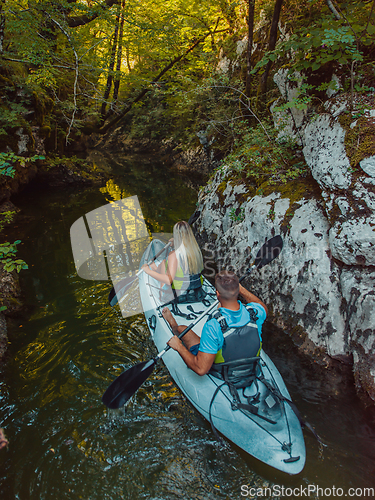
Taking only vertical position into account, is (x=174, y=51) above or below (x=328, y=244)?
above

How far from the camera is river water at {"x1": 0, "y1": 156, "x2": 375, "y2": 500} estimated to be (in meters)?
2.30

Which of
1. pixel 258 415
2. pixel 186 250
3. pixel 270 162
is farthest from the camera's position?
pixel 270 162

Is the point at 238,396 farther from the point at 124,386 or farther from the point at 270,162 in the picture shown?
the point at 270,162

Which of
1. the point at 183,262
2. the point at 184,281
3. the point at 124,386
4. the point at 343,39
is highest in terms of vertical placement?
the point at 343,39

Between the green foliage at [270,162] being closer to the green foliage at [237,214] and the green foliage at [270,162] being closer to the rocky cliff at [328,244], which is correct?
the rocky cliff at [328,244]

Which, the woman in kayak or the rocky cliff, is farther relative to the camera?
the woman in kayak

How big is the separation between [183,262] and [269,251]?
133 centimetres

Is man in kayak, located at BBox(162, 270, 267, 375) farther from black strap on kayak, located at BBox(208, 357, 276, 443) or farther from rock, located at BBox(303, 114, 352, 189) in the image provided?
rock, located at BBox(303, 114, 352, 189)

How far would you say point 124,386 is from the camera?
107 inches

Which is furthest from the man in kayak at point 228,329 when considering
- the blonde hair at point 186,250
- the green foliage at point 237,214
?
the green foliage at point 237,214

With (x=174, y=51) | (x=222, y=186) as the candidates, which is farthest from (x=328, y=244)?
(x=174, y=51)

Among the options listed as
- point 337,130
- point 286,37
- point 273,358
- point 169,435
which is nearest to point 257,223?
point 337,130

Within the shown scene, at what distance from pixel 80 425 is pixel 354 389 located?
9.84ft

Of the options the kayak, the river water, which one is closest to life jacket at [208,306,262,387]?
the kayak
